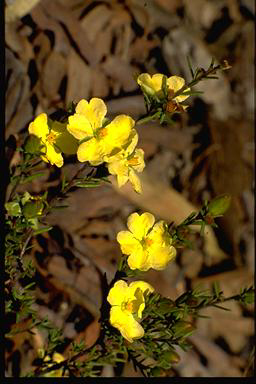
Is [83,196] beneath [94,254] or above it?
above

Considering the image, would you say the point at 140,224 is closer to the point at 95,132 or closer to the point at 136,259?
the point at 136,259

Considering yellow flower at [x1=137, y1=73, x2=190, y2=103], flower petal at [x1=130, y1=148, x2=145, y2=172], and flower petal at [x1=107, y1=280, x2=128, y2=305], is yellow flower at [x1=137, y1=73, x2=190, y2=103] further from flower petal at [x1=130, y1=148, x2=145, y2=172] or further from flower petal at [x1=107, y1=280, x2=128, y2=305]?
flower petal at [x1=107, y1=280, x2=128, y2=305]

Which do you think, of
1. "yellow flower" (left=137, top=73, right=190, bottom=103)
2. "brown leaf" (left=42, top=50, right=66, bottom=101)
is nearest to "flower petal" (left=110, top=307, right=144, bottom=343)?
"yellow flower" (left=137, top=73, right=190, bottom=103)

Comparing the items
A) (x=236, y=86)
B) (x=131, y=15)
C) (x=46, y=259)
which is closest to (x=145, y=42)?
(x=131, y=15)

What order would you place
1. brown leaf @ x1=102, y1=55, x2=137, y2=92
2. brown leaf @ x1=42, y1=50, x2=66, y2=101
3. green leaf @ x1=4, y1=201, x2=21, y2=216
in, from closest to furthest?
green leaf @ x1=4, y1=201, x2=21, y2=216
brown leaf @ x1=42, y1=50, x2=66, y2=101
brown leaf @ x1=102, y1=55, x2=137, y2=92

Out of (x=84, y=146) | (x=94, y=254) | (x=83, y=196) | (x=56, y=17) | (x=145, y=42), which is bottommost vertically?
(x=94, y=254)

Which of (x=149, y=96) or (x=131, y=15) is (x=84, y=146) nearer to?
(x=149, y=96)
